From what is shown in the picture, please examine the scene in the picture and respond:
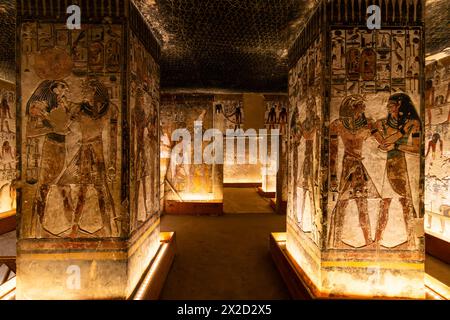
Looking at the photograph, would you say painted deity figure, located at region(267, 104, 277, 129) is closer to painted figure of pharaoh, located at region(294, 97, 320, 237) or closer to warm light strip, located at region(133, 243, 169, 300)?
painted figure of pharaoh, located at region(294, 97, 320, 237)

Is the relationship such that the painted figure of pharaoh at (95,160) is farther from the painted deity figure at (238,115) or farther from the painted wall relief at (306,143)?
the painted deity figure at (238,115)

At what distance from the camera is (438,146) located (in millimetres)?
4984

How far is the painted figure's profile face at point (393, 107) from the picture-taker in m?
2.64

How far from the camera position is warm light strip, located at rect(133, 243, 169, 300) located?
2698mm

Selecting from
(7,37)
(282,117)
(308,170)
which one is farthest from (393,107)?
(7,37)

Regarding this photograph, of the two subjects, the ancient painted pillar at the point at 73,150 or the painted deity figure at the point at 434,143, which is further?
the painted deity figure at the point at 434,143

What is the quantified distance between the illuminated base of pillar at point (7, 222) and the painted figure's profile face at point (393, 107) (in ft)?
28.4

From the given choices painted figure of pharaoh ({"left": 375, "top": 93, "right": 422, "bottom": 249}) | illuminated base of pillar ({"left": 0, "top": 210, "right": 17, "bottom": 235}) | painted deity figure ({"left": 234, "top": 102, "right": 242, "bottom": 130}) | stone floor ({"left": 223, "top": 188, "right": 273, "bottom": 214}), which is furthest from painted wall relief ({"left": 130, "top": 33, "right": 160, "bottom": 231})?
illuminated base of pillar ({"left": 0, "top": 210, "right": 17, "bottom": 235})

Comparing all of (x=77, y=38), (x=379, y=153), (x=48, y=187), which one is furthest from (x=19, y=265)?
(x=379, y=153)

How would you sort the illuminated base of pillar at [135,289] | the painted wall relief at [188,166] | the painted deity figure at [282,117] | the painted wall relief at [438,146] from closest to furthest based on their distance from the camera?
1. the illuminated base of pillar at [135,289]
2. the painted wall relief at [438,146]
3. the painted wall relief at [188,166]
4. the painted deity figure at [282,117]

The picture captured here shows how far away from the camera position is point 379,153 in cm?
266

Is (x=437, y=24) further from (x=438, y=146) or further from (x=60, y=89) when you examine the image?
(x=60, y=89)

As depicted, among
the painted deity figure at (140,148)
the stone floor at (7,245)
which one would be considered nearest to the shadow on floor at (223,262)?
the painted deity figure at (140,148)

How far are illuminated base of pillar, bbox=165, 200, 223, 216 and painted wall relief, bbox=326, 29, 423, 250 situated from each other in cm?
523
